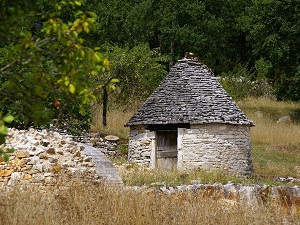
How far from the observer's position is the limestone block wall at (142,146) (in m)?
19.2

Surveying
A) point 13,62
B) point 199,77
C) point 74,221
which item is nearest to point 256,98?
point 199,77

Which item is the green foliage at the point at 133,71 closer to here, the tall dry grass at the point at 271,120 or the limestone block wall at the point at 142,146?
the tall dry grass at the point at 271,120

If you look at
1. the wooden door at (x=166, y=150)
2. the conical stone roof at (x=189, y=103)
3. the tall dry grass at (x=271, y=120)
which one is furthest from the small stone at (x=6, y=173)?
the tall dry grass at (x=271, y=120)

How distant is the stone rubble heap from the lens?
38.7 ft

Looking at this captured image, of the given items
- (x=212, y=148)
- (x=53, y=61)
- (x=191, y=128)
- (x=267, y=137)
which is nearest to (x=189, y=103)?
(x=191, y=128)

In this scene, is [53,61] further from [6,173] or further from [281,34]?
[281,34]

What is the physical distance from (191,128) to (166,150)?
1.61 m

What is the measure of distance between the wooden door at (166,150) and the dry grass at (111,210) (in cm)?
912

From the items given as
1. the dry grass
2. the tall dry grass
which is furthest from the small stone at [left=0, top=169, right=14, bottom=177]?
the tall dry grass

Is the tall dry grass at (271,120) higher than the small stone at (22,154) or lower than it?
higher

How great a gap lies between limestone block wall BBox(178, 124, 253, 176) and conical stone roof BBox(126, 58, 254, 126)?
0.34 meters

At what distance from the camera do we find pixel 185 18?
38.4 m

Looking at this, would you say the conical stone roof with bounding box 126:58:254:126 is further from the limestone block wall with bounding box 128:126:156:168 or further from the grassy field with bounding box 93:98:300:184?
the grassy field with bounding box 93:98:300:184

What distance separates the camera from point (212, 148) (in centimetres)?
1827
